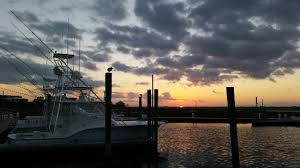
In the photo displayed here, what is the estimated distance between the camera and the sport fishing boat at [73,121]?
26891mm

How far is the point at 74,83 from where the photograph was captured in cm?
2930

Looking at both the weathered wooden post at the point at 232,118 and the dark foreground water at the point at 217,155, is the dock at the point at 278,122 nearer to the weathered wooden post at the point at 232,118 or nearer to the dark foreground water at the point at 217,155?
the dark foreground water at the point at 217,155

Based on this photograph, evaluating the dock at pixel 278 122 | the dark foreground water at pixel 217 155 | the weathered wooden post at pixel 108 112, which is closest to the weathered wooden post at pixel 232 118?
the weathered wooden post at pixel 108 112

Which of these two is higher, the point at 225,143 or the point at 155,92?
the point at 155,92

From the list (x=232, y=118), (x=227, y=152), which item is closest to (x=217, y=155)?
(x=227, y=152)

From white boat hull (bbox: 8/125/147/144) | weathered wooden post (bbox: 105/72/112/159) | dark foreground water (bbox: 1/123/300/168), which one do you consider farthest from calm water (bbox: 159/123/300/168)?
weathered wooden post (bbox: 105/72/112/159)

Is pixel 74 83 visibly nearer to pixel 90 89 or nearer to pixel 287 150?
pixel 90 89

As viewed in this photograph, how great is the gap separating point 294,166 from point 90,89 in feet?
51.6

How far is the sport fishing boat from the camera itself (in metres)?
26.9

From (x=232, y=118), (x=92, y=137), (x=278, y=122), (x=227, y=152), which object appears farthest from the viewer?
(x=278, y=122)

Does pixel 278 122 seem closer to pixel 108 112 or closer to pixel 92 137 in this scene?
pixel 92 137

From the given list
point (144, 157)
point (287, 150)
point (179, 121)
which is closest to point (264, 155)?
point (287, 150)

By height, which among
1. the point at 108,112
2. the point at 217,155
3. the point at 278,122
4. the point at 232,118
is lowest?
the point at 217,155

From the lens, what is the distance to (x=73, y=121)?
2778 centimetres
